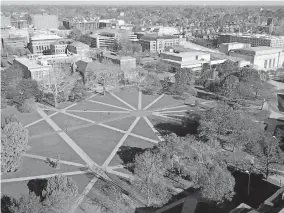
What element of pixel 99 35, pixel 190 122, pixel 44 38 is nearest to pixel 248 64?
pixel 190 122

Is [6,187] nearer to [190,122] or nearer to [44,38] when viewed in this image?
[190,122]

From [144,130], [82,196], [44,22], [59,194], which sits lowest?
[82,196]

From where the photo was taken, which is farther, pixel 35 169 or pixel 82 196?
pixel 35 169

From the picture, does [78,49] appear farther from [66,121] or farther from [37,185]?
[37,185]

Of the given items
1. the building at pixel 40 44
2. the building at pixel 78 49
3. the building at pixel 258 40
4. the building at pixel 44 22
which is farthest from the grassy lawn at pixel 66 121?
the building at pixel 44 22

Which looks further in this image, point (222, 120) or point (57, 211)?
point (222, 120)

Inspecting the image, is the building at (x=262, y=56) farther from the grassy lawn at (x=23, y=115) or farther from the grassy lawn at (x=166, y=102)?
the grassy lawn at (x=23, y=115)

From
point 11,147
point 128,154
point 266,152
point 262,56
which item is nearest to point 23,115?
point 11,147
